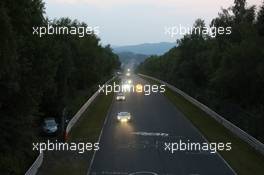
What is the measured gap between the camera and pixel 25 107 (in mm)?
38406

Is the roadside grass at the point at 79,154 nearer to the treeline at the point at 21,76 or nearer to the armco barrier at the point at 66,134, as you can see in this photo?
the armco barrier at the point at 66,134

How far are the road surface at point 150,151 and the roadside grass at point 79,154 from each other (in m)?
0.73

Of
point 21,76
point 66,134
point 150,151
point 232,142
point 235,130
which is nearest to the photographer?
point 150,151

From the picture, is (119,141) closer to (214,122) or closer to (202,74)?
(214,122)

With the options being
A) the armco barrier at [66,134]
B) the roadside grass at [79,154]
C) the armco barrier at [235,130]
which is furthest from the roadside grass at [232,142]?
the armco barrier at [66,134]

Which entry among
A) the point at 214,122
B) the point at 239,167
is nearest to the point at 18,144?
the point at 239,167

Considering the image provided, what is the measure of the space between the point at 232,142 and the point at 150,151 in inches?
330

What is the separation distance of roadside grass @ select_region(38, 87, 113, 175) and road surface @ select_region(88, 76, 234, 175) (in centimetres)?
73

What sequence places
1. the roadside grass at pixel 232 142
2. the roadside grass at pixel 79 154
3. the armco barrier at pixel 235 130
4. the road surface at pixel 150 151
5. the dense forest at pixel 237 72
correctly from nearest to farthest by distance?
the road surface at pixel 150 151
the roadside grass at pixel 79 154
the roadside grass at pixel 232 142
the armco barrier at pixel 235 130
the dense forest at pixel 237 72

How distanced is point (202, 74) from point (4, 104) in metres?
81.5

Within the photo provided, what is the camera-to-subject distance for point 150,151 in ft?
128

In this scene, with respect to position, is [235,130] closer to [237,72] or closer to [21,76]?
[21,76]

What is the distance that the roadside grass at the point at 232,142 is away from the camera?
35.0 meters

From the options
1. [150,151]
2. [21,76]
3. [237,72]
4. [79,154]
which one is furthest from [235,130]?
[237,72]
